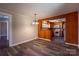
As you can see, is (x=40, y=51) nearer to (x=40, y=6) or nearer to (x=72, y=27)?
(x=40, y=6)

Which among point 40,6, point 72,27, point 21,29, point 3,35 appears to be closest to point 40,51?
point 40,6

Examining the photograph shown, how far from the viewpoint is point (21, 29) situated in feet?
24.0

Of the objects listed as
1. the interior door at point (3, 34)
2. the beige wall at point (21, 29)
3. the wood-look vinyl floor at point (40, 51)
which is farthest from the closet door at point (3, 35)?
the wood-look vinyl floor at point (40, 51)

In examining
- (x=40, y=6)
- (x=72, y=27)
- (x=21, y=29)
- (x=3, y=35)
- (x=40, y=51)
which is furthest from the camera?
(x=21, y=29)

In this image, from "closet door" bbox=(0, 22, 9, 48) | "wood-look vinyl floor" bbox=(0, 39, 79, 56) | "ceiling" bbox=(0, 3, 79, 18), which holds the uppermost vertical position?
"ceiling" bbox=(0, 3, 79, 18)

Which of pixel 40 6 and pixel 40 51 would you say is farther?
pixel 40 51

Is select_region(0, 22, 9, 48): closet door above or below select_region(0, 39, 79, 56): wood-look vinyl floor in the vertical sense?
above

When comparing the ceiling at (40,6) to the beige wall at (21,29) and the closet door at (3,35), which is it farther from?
the closet door at (3,35)

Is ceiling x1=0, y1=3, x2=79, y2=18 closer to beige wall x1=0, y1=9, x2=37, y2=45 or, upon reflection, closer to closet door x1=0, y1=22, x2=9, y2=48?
beige wall x1=0, y1=9, x2=37, y2=45

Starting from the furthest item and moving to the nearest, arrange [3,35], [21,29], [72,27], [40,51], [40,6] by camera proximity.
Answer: [21,29], [3,35], [72,27], [40,51], [40,6]

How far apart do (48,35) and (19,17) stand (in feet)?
10.3

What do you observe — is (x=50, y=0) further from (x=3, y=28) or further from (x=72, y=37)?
(x=3, y=28)

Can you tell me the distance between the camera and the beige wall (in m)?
6.49

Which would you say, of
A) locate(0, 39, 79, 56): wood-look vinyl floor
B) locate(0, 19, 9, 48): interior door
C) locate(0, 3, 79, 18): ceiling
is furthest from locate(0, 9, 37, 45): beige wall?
locate(0, 39, 79, 56): wood-look vinyl floor
